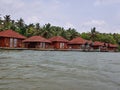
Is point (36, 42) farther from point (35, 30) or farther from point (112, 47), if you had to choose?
point (112, 47)

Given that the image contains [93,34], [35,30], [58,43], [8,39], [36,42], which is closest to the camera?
[8,39]

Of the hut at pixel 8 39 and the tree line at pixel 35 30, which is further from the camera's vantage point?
the tree line at pixel 35 30

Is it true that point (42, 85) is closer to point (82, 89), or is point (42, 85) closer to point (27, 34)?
point (82, 89)

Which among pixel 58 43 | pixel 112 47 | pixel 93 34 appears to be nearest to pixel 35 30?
pixel 58 43

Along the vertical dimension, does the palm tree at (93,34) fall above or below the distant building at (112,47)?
above

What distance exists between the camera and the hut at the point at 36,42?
48.3 meters

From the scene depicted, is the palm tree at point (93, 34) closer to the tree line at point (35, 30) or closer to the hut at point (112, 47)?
the tree line at point (35, 30)

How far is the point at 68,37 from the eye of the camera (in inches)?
2645

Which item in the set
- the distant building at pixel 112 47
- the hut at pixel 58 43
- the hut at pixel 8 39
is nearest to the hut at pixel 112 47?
the distant building at pixel 112 47

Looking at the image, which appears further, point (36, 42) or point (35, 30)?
point (35, 30)

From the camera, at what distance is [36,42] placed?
1922 inches

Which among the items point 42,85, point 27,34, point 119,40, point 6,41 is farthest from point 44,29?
point 42,85

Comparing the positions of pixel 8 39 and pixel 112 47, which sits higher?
pixel 8 39

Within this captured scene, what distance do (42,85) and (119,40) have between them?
74.5 m
